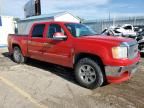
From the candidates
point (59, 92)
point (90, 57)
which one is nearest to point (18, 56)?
point (59, 92)

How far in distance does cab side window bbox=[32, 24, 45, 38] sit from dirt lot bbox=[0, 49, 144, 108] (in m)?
1.37

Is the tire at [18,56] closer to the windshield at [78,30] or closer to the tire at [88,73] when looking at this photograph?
the windshield at [78,30]

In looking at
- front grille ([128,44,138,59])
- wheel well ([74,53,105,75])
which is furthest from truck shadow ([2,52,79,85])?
front grille ([128,44,138,59])

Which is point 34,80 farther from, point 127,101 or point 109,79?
point 127,101

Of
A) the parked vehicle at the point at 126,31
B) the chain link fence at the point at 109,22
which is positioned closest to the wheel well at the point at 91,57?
the parked vehicle at the point at 126,31

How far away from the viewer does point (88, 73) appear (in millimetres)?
6078

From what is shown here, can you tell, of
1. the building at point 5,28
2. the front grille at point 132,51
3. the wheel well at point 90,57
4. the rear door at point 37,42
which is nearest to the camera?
the front grille at point 132,51

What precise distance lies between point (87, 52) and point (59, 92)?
1329 millimetres

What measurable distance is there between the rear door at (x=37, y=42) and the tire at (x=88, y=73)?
79.2 inches

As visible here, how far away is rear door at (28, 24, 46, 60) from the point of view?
778 cm

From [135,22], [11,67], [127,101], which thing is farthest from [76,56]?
[135,22]

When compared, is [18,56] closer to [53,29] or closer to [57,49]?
[53,29]

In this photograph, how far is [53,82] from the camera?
6.62 meters

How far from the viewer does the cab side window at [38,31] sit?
25.8 feet
